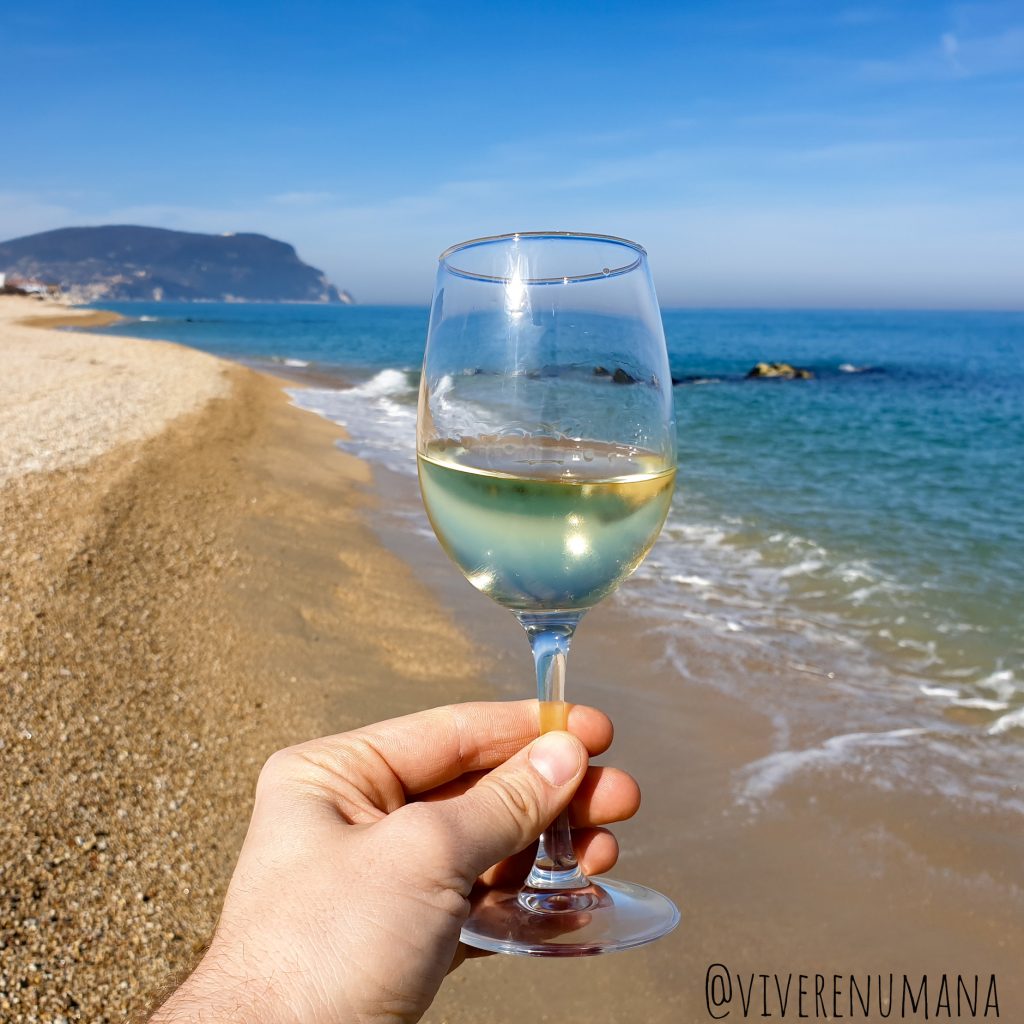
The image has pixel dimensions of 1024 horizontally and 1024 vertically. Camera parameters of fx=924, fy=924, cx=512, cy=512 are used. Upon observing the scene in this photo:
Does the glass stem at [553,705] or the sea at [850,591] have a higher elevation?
the glass stem at [553,705]

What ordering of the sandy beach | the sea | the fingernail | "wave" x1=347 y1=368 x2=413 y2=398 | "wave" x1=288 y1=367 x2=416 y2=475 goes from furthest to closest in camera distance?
1. "wave" x1=347 y1=368 x2=413 y2=398
2. "wave" x1=288 y1=367 x2=416 y2=475
3. the sea
4. the sandy beach
5. the fingernail

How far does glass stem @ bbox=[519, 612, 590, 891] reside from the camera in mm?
1603

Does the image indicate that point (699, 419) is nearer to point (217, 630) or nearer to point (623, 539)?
point (217, 630)

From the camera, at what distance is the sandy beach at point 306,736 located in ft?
10.1

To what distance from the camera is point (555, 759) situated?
1704 millimetres

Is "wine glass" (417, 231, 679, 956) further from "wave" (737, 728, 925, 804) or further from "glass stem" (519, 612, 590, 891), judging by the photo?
"wave" (737, 728, 925, 804)

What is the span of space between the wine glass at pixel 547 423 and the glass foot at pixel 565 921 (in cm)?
4

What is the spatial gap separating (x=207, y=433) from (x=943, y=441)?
1459cm

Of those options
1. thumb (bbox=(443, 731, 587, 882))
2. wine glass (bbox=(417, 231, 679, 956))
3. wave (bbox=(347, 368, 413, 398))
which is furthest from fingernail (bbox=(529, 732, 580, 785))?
wave (bbox=(347, 368, 413, 398))

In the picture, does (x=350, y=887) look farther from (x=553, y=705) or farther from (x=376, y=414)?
(x=376, y=414)

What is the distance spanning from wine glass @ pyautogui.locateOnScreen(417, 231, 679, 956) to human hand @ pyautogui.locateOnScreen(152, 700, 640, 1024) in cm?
16

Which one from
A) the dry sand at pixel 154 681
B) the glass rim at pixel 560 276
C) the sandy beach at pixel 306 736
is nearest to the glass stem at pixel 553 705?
the glass rim at pixel 560 276

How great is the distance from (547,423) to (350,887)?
0.82 m

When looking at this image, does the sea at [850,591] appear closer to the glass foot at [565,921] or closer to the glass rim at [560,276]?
the glass foot at [565,921]
